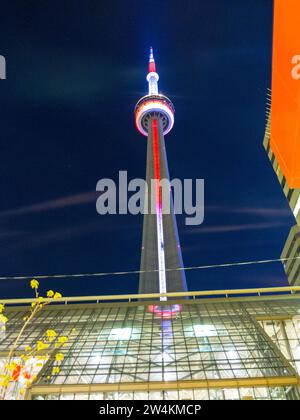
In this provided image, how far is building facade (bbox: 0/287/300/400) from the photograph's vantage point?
2222 centimetres

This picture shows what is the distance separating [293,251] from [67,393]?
7879cm

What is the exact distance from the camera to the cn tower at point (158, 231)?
8406cm

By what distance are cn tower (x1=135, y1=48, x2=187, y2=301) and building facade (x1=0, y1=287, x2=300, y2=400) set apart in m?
34.7

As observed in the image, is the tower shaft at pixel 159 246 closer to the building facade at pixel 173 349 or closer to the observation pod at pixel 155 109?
the observation pod at pixel 155 109

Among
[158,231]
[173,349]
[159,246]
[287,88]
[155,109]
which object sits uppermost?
[155,109]

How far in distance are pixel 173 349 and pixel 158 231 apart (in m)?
67.4

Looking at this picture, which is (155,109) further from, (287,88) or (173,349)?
(287,88)

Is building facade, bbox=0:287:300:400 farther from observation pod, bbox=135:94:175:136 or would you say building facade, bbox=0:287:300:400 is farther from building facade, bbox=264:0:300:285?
observation pod, bbox=135:94:175:136

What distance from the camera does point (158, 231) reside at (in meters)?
93.6

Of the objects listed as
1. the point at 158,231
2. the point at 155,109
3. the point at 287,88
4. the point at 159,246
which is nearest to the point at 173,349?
the point at 287,88

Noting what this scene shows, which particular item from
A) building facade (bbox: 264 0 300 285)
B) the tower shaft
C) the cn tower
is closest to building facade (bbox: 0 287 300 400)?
building facade (bbox: 264 0 300 285)

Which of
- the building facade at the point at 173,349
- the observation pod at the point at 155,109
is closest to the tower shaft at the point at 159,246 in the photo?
the observation pod at the point at 155,109

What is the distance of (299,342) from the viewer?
27031 millimetres

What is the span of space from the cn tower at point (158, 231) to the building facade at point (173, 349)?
34727 millimetres
